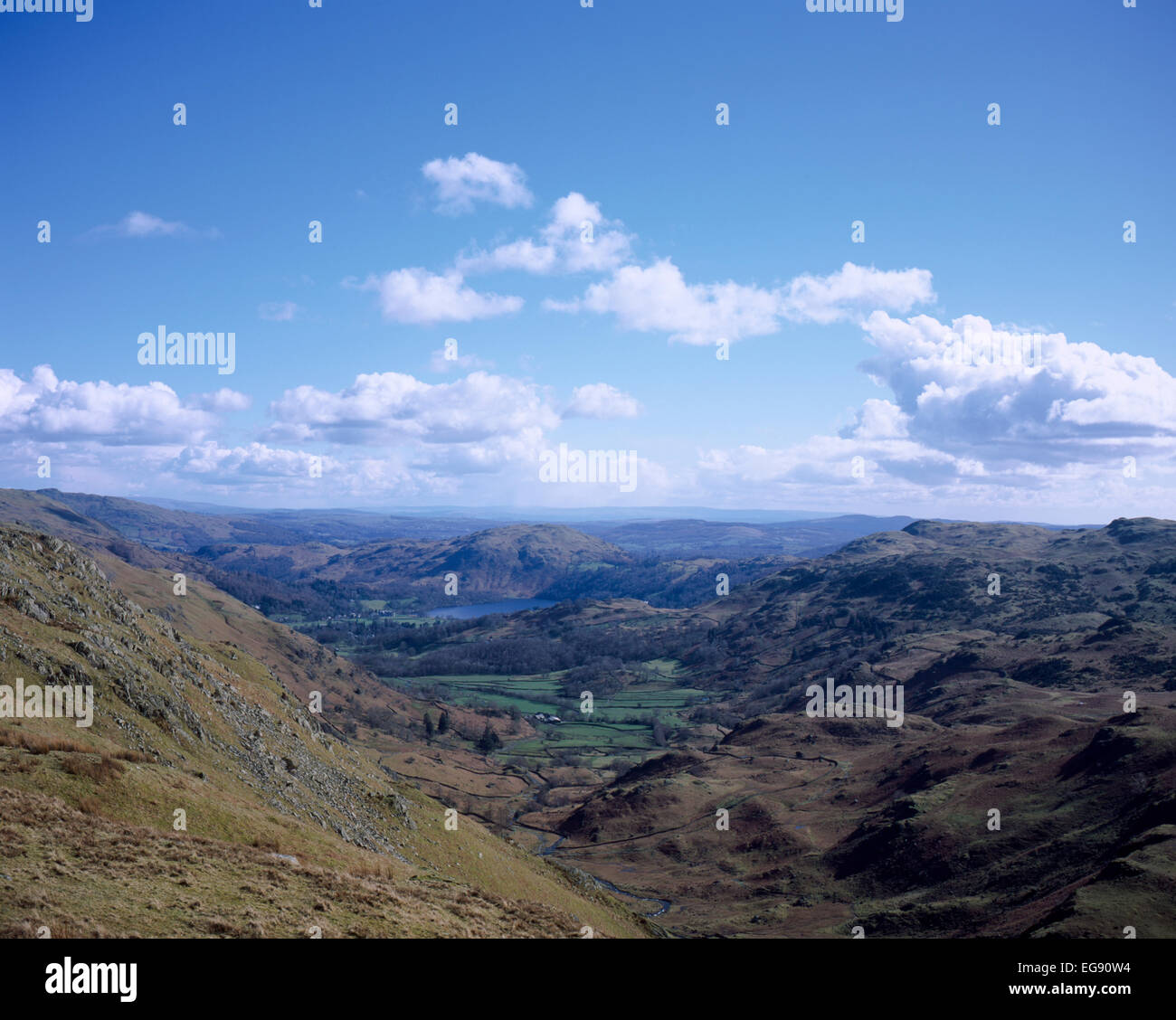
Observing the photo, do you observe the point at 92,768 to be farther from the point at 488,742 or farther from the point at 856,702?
the point at 856,702

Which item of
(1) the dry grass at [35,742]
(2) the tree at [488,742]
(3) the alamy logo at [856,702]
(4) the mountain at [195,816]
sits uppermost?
(1) the dry grass at [35,742]

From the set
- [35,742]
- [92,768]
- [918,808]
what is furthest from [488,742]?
[92,768]

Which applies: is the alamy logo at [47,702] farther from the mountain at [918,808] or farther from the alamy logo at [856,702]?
the alamy logo at [856,702]

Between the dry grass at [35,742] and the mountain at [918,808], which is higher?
the dry grass at [35,742]

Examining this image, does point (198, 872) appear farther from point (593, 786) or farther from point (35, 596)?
point (593, 786)
